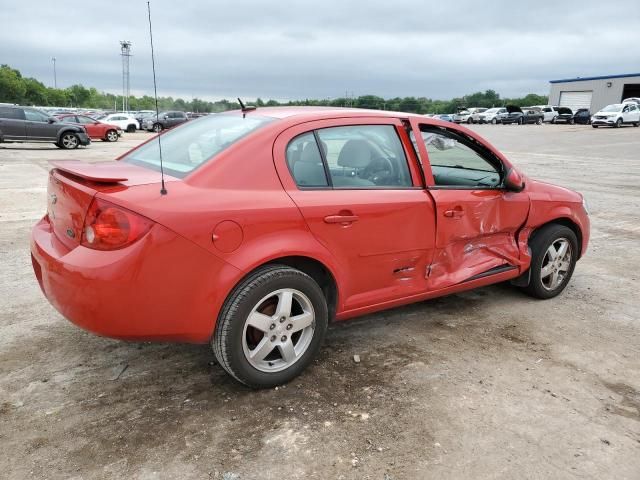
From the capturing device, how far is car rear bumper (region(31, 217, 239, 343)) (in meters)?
2.51

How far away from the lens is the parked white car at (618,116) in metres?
37.1

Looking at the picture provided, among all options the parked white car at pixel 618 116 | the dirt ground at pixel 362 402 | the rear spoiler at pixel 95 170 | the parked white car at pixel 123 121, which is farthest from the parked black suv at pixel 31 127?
the parked white car at pixel 618 116

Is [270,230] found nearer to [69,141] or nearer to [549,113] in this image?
[69,141]

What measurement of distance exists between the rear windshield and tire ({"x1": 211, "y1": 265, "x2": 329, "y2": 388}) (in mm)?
763

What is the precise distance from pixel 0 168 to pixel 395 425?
45.2 feet

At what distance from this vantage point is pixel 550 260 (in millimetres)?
4484

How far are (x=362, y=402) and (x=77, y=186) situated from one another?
1.94m

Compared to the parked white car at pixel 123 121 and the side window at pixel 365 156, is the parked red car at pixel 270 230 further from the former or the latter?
the parked white car at pixel 123 121

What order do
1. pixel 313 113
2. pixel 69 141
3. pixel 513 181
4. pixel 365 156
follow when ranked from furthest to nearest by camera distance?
pixel 69 141 < pixel 513 181 < pixel 365 156 < pixel 313 113

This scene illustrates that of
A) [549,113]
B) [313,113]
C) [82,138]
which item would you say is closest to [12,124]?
[82,138]

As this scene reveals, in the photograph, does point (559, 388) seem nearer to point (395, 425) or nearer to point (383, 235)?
point (395, 425)

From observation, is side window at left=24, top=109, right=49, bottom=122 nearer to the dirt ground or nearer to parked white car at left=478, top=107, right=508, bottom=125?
the dirt ground

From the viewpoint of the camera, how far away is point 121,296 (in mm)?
2521

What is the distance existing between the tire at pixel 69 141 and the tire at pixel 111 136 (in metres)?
5.52
